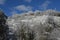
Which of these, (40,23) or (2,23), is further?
(40,23)

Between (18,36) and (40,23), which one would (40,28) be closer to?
(40,23)

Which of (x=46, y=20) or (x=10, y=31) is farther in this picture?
(x=46, y=20)

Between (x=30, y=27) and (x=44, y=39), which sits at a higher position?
(x=30, y=27)

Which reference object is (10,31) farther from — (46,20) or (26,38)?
(46,20)

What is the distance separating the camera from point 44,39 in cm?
1962

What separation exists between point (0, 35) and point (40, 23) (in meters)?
4.55

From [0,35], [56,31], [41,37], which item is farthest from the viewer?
[56,31]

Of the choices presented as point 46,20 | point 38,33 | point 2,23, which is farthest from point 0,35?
point 46,20

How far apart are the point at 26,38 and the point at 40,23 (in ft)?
6.96

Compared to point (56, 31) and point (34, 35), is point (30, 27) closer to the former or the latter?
point (34, 35)

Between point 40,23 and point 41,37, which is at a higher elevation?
point 40,23

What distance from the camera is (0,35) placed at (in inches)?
727

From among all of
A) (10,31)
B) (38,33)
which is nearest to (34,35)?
(38,33)

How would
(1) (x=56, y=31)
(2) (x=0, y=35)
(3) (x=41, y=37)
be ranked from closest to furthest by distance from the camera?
(2) (x=0, y=35) < (3) (x=41, y=37) < (1) (x=56, y=31)
